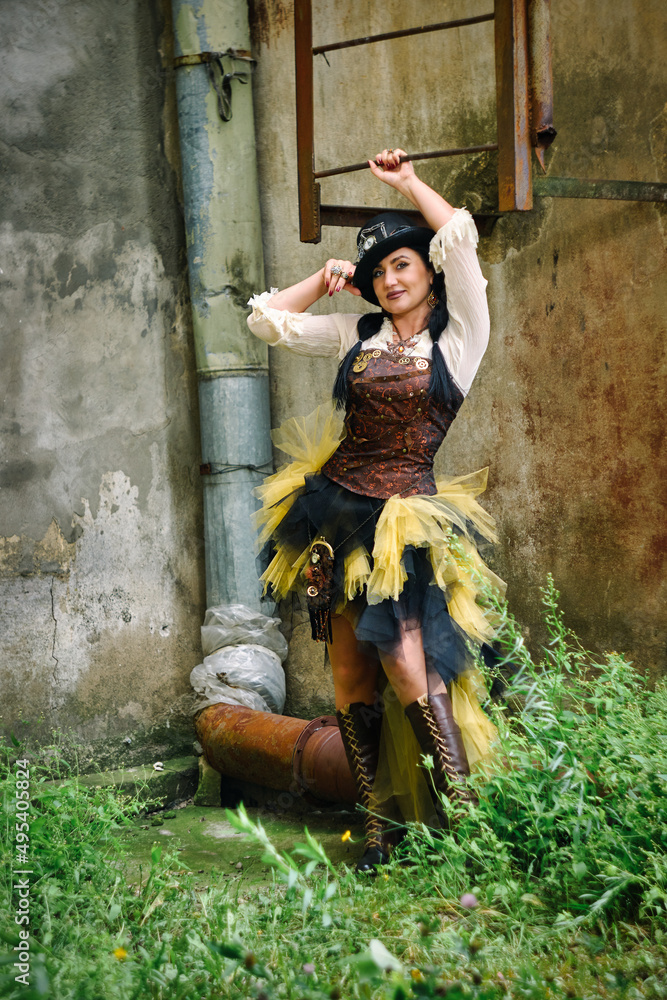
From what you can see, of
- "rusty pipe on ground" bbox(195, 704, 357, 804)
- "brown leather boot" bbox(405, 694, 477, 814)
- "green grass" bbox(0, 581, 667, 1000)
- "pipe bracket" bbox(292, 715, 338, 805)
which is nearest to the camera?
"green grass" bbox(0, 581, 667, 1000)

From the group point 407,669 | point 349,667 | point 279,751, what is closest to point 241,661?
point 279,751

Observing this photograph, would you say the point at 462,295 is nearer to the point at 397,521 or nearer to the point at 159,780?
the point at 397,521

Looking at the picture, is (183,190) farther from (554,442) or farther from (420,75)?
(554,442)

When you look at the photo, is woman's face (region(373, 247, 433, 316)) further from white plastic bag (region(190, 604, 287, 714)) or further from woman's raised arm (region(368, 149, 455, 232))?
white plastic bag (region(190, 604, 287, 714))

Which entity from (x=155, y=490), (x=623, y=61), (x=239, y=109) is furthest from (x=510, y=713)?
(x=239, y=109)

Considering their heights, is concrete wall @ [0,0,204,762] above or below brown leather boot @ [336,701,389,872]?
above

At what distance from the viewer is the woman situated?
8.61ft

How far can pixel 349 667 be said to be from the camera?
2.90 m

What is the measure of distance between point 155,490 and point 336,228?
1.64 meters

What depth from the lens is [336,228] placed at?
13.9 feet

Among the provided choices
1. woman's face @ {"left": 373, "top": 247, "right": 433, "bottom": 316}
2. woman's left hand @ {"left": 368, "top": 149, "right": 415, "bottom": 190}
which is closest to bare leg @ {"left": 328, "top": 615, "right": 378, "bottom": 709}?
woman's face @ {"left": 373, "top": 247, "right": 433, "bottom": 316}

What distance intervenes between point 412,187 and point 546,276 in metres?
1.31

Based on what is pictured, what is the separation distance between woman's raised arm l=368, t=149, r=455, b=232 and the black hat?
0.22 feet

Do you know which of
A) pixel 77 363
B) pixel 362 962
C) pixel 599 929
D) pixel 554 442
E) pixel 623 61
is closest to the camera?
pixel 362 962
